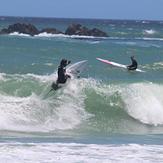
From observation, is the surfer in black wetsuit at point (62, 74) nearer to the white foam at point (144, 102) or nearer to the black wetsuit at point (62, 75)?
the black wetsuit at point (62, 75)

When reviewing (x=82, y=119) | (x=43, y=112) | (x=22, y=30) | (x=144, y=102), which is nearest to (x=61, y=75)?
(x=43, y=112)

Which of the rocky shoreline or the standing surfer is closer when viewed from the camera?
the standing surfer

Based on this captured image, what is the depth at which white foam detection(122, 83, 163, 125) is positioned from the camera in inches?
745

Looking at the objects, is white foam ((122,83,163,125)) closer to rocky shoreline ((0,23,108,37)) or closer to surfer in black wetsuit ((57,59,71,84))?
surfer in black wetsuit ((57,59,71,84))

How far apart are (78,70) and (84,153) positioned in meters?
9.83

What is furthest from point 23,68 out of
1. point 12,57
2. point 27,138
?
point 27,138

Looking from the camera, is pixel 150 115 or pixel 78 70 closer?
pixel 150 115

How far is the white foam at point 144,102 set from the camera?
62.1 ft

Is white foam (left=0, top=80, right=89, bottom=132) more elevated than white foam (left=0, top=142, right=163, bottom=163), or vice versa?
white foam (left=0, top=80, right=89, bottom=132)

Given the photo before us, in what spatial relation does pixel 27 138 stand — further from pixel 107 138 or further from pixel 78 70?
pixel 78 70

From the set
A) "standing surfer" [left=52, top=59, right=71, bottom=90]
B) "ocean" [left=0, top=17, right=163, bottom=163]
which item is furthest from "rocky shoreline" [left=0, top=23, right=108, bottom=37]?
"standing surfer" [left=52, top=59, right=71, bottom=90]

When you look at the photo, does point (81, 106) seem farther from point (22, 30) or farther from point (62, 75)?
point (22, 30)

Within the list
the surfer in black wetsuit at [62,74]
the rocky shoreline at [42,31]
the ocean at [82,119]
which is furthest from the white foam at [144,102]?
the rocky shoreline at [42,31]

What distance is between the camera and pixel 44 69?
27.0 m
